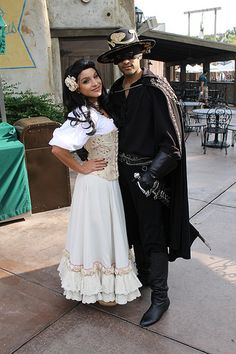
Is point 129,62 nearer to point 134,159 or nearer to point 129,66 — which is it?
point 129,66

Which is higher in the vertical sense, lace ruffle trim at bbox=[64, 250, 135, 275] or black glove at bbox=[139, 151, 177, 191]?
black glove at bbox=[139, 151, 177, 191]

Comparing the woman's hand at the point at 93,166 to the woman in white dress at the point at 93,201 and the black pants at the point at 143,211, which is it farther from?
the black pants at the point at 143,211

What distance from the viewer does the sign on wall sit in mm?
7230

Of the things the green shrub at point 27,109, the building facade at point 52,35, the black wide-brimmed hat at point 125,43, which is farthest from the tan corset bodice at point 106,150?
the building facade at point 52,35

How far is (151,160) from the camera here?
7.89ft

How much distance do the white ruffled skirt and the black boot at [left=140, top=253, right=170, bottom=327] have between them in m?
0.13

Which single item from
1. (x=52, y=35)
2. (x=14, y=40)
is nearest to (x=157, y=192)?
(x=14, y=40)

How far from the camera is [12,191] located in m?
4.11

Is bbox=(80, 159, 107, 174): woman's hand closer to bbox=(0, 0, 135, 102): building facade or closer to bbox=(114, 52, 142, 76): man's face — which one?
bbox=(114, 52, 142, 76): man's face

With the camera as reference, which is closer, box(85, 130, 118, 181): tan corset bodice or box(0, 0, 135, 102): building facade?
box(85, 130, 118, 181): tan corset bodice

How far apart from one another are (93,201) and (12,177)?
6.17ft

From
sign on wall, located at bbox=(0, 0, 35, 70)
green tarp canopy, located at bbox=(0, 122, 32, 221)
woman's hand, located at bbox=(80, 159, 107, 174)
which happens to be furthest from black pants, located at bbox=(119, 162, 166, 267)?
sign on wall, located at bbox=(0, 0, 35, 70)

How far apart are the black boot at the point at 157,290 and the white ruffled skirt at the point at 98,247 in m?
0.13

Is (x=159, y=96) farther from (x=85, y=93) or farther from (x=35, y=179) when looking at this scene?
(x=35, y=179)
